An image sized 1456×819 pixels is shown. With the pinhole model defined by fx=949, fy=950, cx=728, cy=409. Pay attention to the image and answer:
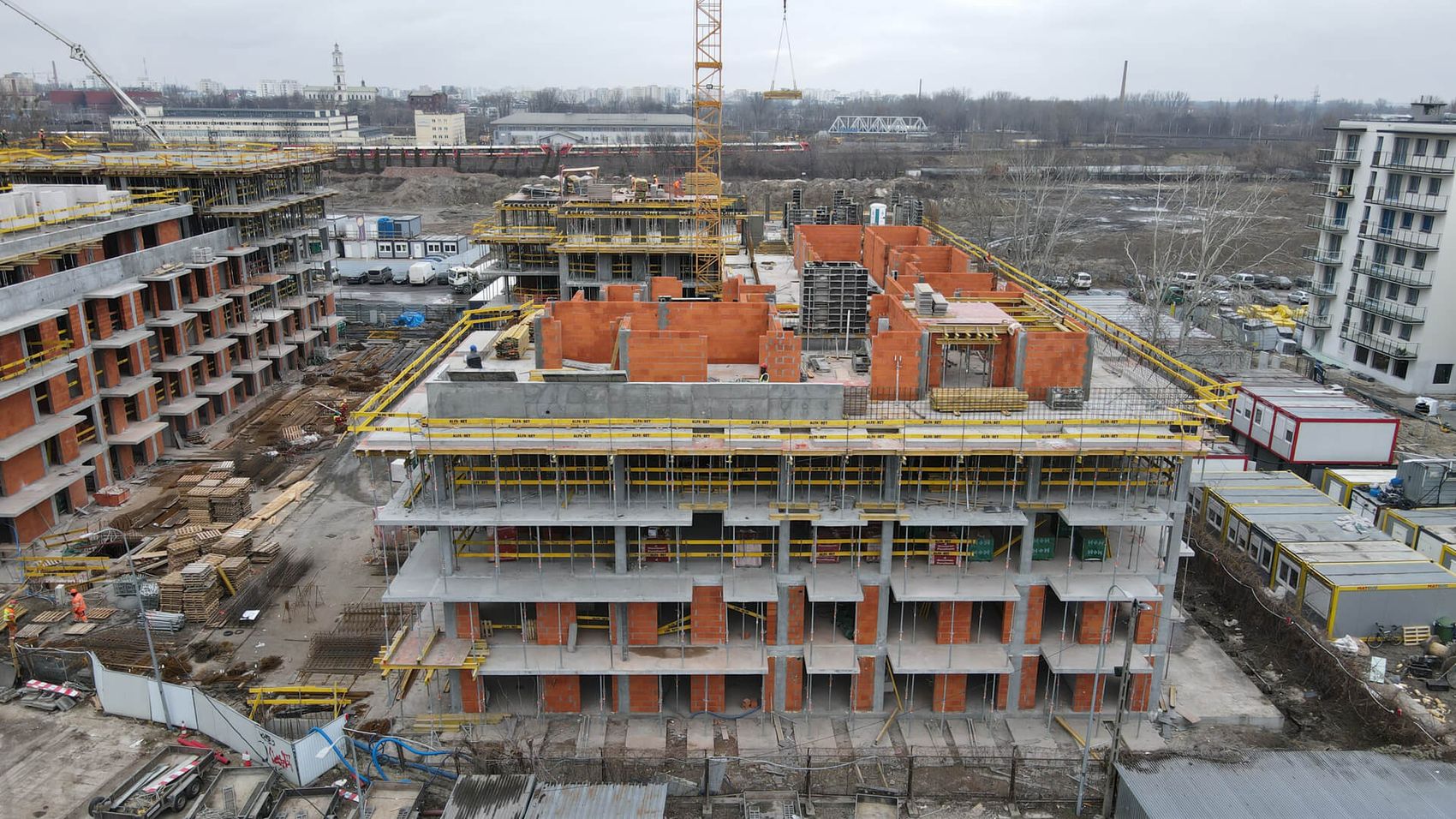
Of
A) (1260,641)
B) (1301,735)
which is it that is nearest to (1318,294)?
(1260,641)

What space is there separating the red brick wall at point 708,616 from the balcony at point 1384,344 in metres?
51.5

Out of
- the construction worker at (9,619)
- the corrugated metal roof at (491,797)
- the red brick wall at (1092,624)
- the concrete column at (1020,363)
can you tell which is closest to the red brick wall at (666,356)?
A: the concrete column at (1020,363)

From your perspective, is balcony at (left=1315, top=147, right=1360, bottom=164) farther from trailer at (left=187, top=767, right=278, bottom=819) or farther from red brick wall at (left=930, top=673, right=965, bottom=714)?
trailer at (left=187, top=767, right=278, bottom=819)

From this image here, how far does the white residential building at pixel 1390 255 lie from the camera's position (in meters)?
55.6

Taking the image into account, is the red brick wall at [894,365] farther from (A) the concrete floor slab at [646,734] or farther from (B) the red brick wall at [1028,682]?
(A) the concrete floor slab at [646,734]

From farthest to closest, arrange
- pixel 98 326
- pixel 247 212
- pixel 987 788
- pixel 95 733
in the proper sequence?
pixel 247 212 → pixel 98 326 → pixel 95 733 → pixel 987 788

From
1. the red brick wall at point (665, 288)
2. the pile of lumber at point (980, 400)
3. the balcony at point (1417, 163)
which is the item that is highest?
the balcony at point (1417, 163)

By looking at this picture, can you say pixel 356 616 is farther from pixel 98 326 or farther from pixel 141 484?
pixel 98 326

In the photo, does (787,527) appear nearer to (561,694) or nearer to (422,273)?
(561,694)

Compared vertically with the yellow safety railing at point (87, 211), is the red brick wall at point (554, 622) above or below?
below

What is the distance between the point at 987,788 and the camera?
2475 cm

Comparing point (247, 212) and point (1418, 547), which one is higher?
point (247, 212)

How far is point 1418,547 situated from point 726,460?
89.1 feet

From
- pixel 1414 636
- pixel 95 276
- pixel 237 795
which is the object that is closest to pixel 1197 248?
pixel 1414 636
